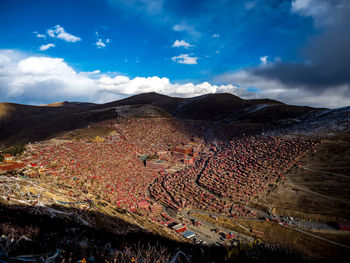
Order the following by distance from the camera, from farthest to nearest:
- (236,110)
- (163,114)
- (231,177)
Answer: (236,110) → (163,114) → (231,177)

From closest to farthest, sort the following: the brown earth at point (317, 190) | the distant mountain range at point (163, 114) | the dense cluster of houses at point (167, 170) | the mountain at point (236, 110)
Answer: the brown earth at point (317, 190), the dense cluster of houses at point (167, 170), the distant mountain range at point (163, 114), the mountain at point (236, 110)

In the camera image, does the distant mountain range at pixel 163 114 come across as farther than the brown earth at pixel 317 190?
Yes

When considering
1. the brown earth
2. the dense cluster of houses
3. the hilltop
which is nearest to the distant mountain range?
the hilltop

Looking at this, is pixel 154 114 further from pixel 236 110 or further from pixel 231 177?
pixel 231 177

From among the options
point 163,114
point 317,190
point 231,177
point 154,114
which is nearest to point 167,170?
point 231,177

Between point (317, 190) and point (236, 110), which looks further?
point (236, 110)

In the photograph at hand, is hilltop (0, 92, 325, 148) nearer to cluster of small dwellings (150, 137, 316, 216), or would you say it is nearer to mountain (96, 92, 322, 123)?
mountain (96, 92, 322, 123)

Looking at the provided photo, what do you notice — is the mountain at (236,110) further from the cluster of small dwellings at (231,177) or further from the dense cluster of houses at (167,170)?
the dense cluster of houses at (167,170)

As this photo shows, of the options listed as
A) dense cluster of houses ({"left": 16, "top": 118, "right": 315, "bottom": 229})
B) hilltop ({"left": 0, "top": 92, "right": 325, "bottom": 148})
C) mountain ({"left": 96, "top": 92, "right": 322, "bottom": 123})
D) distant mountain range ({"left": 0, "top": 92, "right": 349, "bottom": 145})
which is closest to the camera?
dense cluster of houses ({"left": 16, "top": 118, "right": 315, "bottom": 229})

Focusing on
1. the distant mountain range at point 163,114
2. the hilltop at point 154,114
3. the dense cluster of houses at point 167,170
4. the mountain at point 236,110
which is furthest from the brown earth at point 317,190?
the mountain at point 236,110
